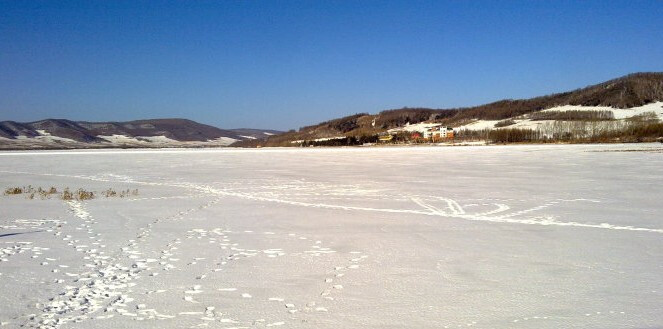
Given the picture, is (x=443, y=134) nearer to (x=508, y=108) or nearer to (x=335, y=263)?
(x=508, y=108)

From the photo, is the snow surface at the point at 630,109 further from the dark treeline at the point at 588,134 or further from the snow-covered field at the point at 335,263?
the snow-covered field at the point at 335,263

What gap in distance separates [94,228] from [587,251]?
7567 millimetres

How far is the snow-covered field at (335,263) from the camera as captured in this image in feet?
14.2

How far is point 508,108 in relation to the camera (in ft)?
554

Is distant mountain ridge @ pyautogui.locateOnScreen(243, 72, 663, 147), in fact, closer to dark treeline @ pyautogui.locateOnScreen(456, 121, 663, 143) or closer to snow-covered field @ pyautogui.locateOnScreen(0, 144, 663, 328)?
dark treeline @ pyautogui.locateOnScreen(456, 121, 663, 143)

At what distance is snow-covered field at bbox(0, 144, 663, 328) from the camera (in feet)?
14.2

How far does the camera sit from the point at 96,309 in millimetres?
4410

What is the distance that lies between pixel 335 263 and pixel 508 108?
174 metres

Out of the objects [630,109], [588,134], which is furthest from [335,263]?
[630,109]

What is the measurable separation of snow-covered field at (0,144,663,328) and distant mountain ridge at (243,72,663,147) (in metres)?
116

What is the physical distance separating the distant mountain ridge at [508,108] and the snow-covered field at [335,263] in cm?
11600

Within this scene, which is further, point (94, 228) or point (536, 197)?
point (536, 197)

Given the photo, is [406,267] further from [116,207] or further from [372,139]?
[372,139]

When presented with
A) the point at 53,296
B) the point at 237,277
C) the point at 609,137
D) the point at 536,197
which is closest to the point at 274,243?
the point at 237,277
